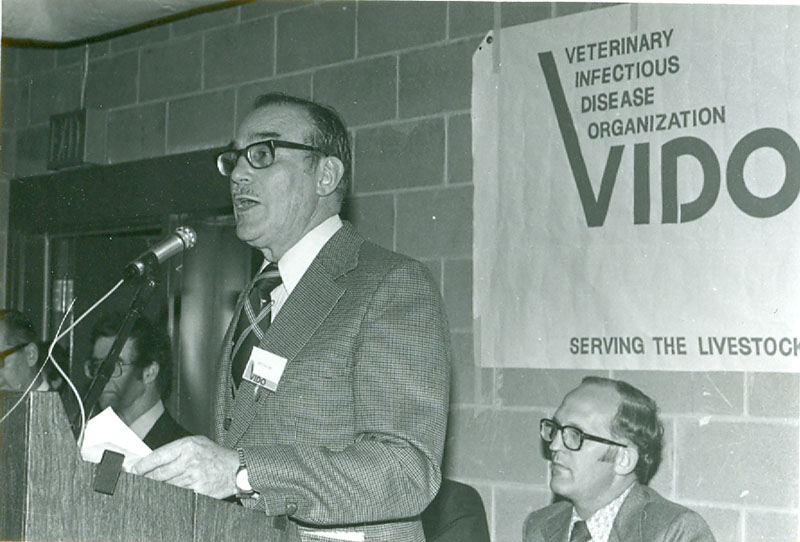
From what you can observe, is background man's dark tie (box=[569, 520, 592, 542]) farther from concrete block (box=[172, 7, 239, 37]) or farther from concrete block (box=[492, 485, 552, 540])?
concrete block (box=[172, 7, 239, 37])

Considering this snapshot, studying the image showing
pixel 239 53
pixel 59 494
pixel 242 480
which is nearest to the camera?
pixel 59 494

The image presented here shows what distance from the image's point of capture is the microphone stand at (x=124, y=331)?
171 cm

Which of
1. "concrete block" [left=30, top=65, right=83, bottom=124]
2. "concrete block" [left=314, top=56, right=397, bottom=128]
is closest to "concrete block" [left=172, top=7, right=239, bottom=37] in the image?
"concrete block" [left=314, top=56, right=397, bottom=128]

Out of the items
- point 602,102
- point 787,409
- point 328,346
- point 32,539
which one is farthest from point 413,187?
point 32,539

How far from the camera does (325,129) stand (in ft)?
7.25

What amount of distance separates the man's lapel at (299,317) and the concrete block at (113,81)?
3041 millimetres

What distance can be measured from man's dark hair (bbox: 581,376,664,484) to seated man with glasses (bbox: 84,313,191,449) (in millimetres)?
1562

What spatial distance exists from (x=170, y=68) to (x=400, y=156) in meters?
1.41

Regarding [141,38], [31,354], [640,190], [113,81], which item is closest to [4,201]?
[113,81]

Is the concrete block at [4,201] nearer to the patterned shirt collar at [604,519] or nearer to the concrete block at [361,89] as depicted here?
the concrete block at [361,89]

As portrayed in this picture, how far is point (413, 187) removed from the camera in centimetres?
368

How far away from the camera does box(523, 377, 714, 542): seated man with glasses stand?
283 centimetres

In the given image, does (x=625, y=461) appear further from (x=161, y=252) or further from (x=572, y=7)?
(x=161, y=252)

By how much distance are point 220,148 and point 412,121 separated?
1000mm
